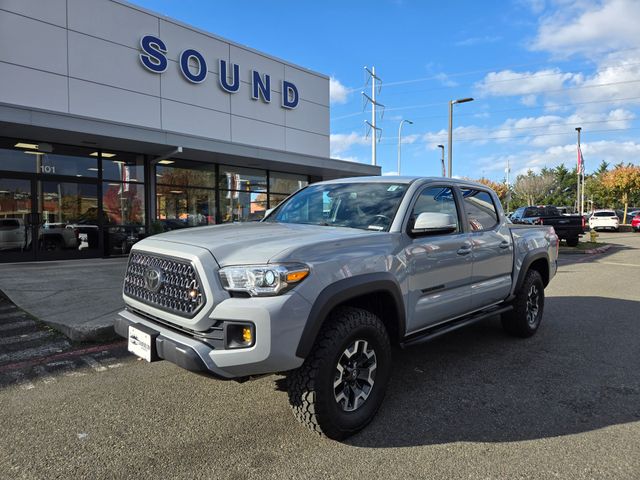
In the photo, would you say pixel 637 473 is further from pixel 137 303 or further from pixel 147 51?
pixel 147 51

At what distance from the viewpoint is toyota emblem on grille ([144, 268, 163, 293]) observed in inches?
121

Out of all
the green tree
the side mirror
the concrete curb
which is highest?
the green tree

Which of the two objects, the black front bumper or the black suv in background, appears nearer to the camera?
the black front bumper

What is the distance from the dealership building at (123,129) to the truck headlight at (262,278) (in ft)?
31.7

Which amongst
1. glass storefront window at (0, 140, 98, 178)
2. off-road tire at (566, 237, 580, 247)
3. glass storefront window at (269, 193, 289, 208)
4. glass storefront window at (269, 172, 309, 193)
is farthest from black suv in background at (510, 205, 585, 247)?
glass storefront window at (0, 140, 98, 178)

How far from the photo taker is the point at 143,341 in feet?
9.78

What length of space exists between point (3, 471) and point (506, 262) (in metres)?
4.67

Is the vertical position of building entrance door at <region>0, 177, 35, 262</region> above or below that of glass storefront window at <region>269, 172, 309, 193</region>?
below

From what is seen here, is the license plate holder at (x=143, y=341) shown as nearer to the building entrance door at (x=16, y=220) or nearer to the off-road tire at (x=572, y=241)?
the building entrance door at (x=16, y=220)

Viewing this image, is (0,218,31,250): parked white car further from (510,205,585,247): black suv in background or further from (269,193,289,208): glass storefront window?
(510,205,585,247): black suv in background

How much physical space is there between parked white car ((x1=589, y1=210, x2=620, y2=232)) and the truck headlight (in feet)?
120

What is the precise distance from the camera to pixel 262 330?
2566 mm

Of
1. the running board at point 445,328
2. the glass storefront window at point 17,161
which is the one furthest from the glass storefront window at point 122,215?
the running board at point 445,328

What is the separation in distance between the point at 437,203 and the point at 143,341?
281cm
